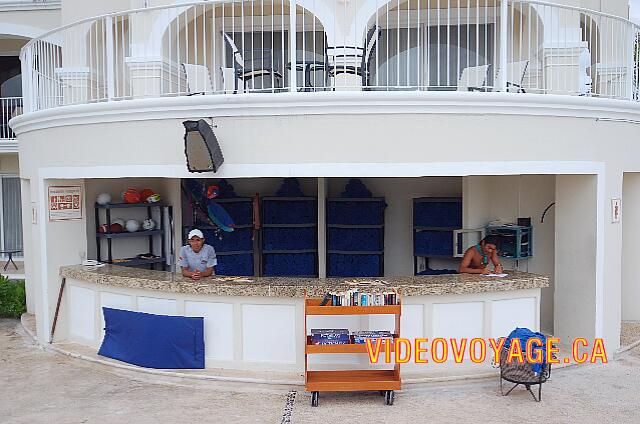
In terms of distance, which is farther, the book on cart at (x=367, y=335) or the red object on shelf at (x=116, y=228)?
the red object on shelf at (x=116, y=228)

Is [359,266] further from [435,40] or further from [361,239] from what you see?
[435,40]

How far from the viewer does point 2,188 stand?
707 inches

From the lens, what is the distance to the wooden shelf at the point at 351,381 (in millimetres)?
6816

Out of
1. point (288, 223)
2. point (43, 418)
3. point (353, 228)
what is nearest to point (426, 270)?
point (353, 228)

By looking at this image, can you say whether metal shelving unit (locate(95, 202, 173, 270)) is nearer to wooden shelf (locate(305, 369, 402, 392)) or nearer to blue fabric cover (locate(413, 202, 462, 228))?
blue fabric cover (locate(413, 202, 462, 228))

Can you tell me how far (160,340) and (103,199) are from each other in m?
3.61

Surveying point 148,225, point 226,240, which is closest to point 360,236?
point 226,240

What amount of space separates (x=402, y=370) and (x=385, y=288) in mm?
1054

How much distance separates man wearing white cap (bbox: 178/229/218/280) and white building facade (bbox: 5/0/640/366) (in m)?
0.97

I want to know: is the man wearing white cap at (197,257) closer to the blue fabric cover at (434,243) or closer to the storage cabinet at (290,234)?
the storage cabinet at (290,234)

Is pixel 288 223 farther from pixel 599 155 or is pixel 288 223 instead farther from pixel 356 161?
pixel 599 155

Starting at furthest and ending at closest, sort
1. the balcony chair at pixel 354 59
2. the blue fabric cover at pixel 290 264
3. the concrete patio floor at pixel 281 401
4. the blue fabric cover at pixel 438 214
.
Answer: the blue fabric cover at pixel 290 264 < the blue fabric cover at pixel 438 214 < the balcony chair at pixel 354 59 < the concrete patio floor at pixel 281 401

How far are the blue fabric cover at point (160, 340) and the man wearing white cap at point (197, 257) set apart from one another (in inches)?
28.3

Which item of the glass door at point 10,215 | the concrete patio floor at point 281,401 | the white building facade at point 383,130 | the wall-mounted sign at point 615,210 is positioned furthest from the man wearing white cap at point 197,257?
the glass door at point 10,215
